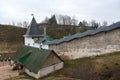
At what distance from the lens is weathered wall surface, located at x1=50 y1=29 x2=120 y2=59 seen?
23.4m

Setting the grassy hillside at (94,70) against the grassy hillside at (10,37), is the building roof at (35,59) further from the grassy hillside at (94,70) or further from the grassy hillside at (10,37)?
the grassy hillside at (10,37)

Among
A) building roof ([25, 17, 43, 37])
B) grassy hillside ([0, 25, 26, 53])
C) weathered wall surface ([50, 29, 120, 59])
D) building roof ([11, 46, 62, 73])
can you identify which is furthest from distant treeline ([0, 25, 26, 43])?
weathered wall surface ([50, 29, 120, 59])

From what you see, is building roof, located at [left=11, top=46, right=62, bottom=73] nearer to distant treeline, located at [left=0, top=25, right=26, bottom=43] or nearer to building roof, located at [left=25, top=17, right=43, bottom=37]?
building roof, located at [left=25, top=17, right=43, bottom=37]

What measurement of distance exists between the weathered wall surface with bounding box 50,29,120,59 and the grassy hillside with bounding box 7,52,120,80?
1033 millimetres

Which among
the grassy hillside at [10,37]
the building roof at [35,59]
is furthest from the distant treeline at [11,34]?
the building roof at [35,59]

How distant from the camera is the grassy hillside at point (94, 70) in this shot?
1776 centimetres

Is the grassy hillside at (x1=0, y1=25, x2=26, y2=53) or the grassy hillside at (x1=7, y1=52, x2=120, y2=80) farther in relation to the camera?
the grassy hillside at (x1=0, y1=25, x2=26, y2=53)

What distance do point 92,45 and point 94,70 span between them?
5.95 m

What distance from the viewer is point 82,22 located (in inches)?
4232

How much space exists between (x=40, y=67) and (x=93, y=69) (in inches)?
227

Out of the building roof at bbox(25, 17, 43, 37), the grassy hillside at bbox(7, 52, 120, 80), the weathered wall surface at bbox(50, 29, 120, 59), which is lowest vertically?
the grassy hillside at bbox(7, 52, 120, 80)

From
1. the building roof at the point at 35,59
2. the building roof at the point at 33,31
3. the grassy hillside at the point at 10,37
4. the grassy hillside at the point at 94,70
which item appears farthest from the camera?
the grassy hillside at the point at 10,37

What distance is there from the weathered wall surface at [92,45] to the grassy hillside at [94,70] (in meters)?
1.03

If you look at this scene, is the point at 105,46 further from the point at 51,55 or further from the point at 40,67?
the point at 40,67
